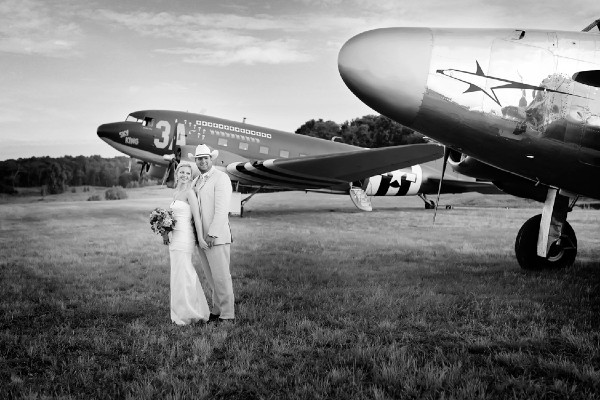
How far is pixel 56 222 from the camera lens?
12344mm

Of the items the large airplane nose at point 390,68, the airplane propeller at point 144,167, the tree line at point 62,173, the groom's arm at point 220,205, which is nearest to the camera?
the large airplane nose at point 390,68

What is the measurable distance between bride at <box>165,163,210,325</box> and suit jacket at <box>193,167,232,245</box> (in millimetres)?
73

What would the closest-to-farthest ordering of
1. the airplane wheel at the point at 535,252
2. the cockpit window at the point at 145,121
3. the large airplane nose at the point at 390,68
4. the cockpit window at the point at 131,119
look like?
the large airplane nose at the point at 390,68
the airplane wheel at the point at 535,252
the cockpit window at the point at 145,121
the cockpit window at the point at 131,119

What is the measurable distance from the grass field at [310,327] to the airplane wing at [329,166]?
2.38 m

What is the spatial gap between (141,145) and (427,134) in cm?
1383

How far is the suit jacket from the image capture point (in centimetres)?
459

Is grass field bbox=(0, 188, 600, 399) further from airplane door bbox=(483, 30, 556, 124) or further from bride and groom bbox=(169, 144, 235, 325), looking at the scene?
airplane door bbox=(483, 30, 556, 124)

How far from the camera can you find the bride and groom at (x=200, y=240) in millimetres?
4523

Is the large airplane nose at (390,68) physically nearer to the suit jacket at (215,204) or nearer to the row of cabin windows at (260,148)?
the suit jacket at (215,204)

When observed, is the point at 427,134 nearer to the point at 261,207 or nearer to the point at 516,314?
the point at 516,314

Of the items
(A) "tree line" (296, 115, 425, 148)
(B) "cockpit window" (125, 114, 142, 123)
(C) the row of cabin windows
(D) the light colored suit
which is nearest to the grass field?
(D) the light colored suit

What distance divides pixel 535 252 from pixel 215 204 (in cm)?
499

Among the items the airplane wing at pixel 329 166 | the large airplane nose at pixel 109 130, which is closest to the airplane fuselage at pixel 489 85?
the airplane wing at pixel 329 166

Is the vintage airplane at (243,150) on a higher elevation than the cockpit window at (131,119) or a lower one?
lower
